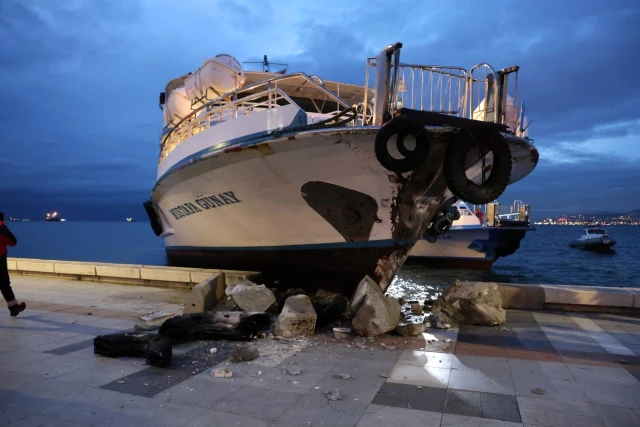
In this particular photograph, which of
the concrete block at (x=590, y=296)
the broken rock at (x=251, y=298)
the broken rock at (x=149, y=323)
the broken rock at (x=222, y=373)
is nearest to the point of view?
the broken rock at (x=222, y=373)

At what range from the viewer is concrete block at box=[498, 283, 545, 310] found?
6734mm

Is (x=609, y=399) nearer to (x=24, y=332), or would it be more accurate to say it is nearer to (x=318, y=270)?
(x=318, y=270)

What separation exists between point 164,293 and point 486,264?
730 inches

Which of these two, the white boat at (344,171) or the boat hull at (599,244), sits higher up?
the white boat at (344,171)

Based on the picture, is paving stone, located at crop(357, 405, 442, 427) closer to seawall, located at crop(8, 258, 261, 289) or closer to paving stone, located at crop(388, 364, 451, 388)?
paving stone, located at crop(388, 364, 451, 388)

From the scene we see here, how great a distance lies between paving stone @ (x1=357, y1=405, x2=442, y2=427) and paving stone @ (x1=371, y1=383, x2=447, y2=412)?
3.2 inches

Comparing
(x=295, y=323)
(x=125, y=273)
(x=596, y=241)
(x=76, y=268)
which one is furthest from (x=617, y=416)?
(x=596, y=241)

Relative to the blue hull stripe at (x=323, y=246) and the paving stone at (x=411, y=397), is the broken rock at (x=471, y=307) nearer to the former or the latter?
the blue hull stripe at (x=323, y=246)

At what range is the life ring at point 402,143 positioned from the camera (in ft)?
20.2

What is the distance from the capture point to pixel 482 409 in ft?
10.7

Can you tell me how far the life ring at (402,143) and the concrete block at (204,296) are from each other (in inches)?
126

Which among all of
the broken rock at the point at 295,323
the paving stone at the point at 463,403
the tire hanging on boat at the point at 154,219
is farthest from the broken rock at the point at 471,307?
the tire hanging on boat at the point at 154,219

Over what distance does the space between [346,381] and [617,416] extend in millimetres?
1992

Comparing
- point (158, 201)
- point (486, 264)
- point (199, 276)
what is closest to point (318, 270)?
point (199, 276)
